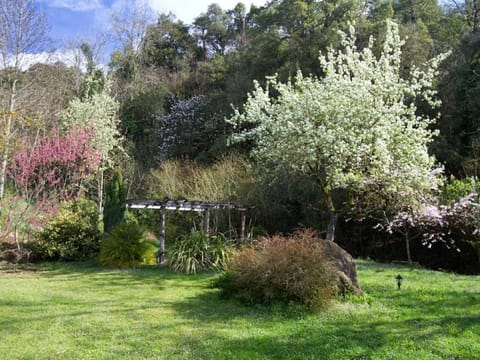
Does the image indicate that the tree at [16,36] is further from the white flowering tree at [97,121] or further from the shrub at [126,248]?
the shrub at [126,248]

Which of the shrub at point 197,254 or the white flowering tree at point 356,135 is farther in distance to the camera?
the shrub at point 197,254

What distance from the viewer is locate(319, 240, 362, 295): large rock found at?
23.4ft

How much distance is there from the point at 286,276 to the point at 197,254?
4.03 metres

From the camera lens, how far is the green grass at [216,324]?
473cm

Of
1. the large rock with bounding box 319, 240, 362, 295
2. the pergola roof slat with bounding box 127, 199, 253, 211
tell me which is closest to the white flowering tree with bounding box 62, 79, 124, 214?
the pergola roof slat with bounding box 127, 199, 253, 211

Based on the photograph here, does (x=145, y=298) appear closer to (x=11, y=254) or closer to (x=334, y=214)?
(x=334, y=214)

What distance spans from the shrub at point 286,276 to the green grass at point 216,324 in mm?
241

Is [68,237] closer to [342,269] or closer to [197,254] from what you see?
[197,254]

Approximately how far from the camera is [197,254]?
400 inches

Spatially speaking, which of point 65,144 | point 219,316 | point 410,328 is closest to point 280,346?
point 219,316

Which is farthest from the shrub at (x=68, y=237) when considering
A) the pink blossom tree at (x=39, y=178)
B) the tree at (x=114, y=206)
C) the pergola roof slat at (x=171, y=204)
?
the pergola roof slat at (x=171, y=204)

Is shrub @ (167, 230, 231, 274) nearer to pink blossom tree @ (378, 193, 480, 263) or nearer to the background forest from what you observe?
the background forest

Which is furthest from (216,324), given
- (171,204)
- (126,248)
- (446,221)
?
(446,221)

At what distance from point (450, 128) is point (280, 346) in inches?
503
